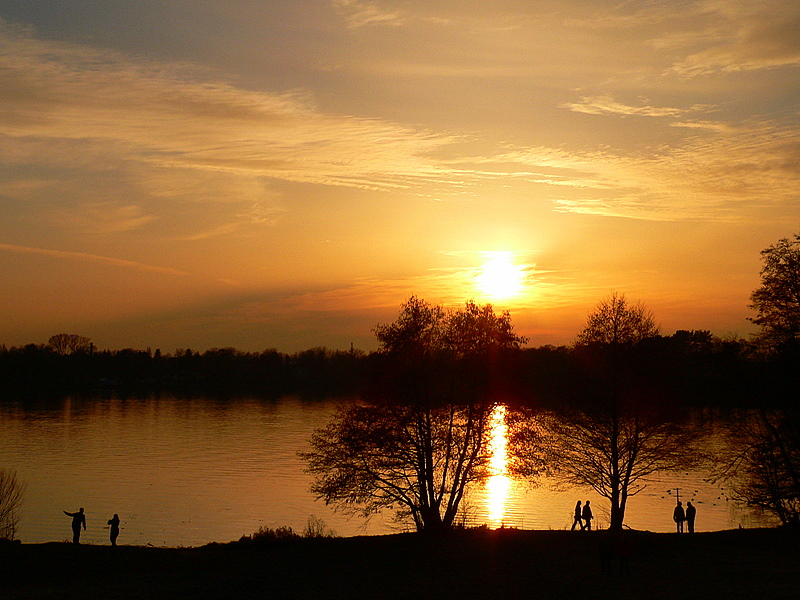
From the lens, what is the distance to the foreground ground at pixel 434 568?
2505 centimetres

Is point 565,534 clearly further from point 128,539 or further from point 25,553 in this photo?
point 128,539

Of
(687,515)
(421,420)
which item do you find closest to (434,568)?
(421,420)

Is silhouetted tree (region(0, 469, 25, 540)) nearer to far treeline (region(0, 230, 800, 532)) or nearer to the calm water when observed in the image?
the calm water

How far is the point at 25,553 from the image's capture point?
32.5m

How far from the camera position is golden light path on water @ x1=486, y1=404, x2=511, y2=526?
140 ft

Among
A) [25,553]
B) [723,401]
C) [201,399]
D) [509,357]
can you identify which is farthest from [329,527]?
[201,399]

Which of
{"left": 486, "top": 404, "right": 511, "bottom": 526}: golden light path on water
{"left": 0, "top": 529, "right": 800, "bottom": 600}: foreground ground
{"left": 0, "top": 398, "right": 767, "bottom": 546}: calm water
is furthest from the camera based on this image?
{"left": 0, "top": 398, "right": 767, "bottom": 546}: calm water

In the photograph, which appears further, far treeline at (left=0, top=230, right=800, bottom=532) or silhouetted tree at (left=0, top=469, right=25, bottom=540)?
silhouetted tree at (left=0, top=469, right=25, bottom=540)

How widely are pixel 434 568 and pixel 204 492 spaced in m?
41.8

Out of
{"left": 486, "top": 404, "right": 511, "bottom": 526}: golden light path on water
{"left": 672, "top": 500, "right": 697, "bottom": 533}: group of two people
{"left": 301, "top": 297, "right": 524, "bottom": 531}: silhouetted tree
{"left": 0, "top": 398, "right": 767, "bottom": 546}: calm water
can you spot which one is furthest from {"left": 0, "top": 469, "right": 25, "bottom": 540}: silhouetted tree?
{"left": 672, "top": 500, "right": 697, "bottom": 533}: group of two people

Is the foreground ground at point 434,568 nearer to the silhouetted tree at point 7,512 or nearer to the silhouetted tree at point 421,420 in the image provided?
the silhouetted tree at point 421,420

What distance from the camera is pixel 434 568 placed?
97.0 ft

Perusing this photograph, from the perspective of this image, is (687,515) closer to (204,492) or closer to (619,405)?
(619,405)

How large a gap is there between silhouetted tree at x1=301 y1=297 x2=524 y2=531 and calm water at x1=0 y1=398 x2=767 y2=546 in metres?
3.29
